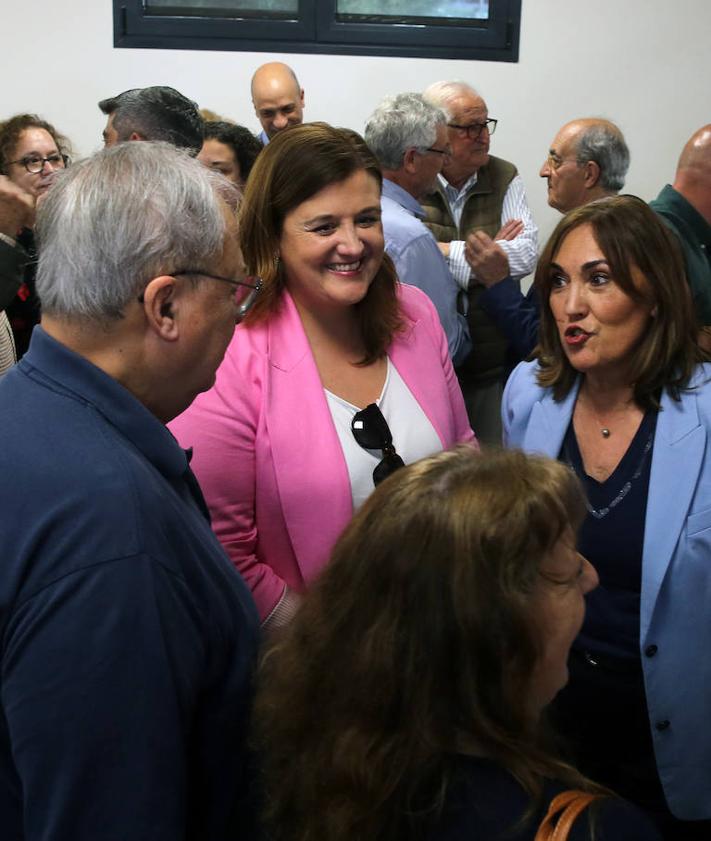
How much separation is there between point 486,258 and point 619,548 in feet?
5.10

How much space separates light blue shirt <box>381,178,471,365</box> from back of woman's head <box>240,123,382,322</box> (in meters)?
0.91

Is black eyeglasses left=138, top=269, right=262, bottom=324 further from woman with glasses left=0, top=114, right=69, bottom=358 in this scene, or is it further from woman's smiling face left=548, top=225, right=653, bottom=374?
woman with glasses left=0, top=114, right=69, bottom=358

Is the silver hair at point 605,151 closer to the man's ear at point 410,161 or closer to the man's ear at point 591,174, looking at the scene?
the man's ear at point 591,174

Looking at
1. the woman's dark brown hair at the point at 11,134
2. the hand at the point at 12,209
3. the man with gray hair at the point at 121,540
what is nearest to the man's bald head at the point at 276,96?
the woman's dark brown hair at the point at 11,134

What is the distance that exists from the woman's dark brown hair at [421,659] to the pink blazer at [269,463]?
27.7 inches

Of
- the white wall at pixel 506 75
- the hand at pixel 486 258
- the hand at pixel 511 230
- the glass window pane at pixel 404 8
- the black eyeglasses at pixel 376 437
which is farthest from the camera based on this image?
the glass window pane at pixel 404 8

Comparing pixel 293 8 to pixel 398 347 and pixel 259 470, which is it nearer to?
pixel 398 347

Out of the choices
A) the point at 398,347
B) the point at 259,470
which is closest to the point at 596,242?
the point at 398,347

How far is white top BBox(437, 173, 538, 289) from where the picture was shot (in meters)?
3.29

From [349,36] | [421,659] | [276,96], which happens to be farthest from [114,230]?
[349,36]

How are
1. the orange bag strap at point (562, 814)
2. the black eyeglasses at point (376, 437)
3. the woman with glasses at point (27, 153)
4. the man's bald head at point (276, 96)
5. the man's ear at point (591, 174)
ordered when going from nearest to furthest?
the orange bag strap at point (562, 814) < the black eyeglasses at point (376, 437) < the woman with glasses at point (27, 153) < the man's ear at point (591, 174) < the man's bald head at point (276, 96)

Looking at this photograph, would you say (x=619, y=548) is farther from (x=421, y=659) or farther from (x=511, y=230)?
(x=511, y=230)

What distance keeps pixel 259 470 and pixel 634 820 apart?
0.93 m

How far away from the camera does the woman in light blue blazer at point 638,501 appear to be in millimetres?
1691
